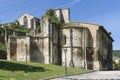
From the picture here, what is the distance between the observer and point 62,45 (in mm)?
67938

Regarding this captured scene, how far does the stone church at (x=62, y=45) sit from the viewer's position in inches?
2532

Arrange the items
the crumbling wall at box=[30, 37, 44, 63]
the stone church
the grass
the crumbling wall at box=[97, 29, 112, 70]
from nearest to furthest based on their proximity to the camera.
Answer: the grass < the stone church < the crumbling wall at box=[30, 37, 44, 63] < the crumbling wall at box=[97, 29, 112, 70]

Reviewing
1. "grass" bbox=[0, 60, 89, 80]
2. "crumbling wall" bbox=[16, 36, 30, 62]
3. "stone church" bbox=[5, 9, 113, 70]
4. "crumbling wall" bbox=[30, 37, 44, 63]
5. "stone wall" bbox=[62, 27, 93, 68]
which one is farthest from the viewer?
"stone wall" bbox=[62, 27, 93, 68]

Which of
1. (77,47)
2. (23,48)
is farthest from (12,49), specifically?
(77,47)

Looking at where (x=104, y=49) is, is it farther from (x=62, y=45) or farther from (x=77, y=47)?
(x=62, y=45)

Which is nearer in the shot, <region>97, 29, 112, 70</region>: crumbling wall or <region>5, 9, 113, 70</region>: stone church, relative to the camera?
<region>5, 9, 113, 70</region>: stone church

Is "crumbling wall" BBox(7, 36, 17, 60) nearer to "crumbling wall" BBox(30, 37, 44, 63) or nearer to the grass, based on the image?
"crumbling wall" BBox(30, 37, 44, 63)

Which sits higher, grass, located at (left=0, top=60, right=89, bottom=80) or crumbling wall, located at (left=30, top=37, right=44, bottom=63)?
crumbling wall, located at (left=30, top=37, right=44, bottom=63)

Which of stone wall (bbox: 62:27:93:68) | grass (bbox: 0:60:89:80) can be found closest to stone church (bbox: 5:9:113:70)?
stone wall (bbox: 62:27:93:68)

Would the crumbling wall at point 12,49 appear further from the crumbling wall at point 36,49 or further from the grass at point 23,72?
the grass at point 23,72

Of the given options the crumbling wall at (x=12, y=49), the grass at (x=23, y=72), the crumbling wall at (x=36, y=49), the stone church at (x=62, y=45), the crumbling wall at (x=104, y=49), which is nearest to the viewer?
the grass at (x=23, y=72)

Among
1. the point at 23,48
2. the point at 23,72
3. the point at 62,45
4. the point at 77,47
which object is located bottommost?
the point at 23,72

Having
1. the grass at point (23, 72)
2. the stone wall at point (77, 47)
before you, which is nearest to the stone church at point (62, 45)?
the stone wall at point (77, 47)

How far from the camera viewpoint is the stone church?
2532 inches
